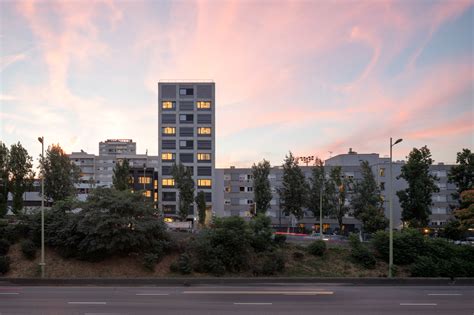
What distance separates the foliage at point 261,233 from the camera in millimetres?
32594

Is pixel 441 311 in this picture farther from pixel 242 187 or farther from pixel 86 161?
pixel 86 161

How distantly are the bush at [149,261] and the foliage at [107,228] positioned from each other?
838 mm

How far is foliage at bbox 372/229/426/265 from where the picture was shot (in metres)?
31.7

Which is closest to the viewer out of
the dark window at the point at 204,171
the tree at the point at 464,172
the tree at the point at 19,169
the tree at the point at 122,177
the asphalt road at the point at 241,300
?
the asphalt road at the point at 241,300

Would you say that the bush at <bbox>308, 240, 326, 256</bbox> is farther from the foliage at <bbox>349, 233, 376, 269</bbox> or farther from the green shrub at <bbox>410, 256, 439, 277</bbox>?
the green shrub at <bbox>410, 256, 439, 277</bbox>

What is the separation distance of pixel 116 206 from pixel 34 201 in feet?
185

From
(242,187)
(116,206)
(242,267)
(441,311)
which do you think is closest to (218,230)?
(242,267)

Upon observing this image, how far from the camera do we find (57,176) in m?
54.6

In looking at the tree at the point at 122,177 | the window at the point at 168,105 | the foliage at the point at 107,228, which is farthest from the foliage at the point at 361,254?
the window at the point at 168,105

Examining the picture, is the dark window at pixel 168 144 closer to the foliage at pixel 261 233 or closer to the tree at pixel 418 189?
the tree at pixel 418 189

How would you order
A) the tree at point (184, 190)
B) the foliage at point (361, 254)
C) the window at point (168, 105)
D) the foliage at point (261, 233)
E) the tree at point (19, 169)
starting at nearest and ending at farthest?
the foliage at point (361, 254) < the foliage at point (261, 233) < the tree at point (19, 169) < the tree at point (184, 190) < the window at point (168, 105)

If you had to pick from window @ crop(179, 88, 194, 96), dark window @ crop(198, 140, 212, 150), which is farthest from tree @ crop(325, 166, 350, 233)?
window @ crop(179, 88, 194, 96)

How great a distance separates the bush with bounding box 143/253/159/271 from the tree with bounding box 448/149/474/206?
4162 cm

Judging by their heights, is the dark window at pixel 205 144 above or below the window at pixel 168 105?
below
